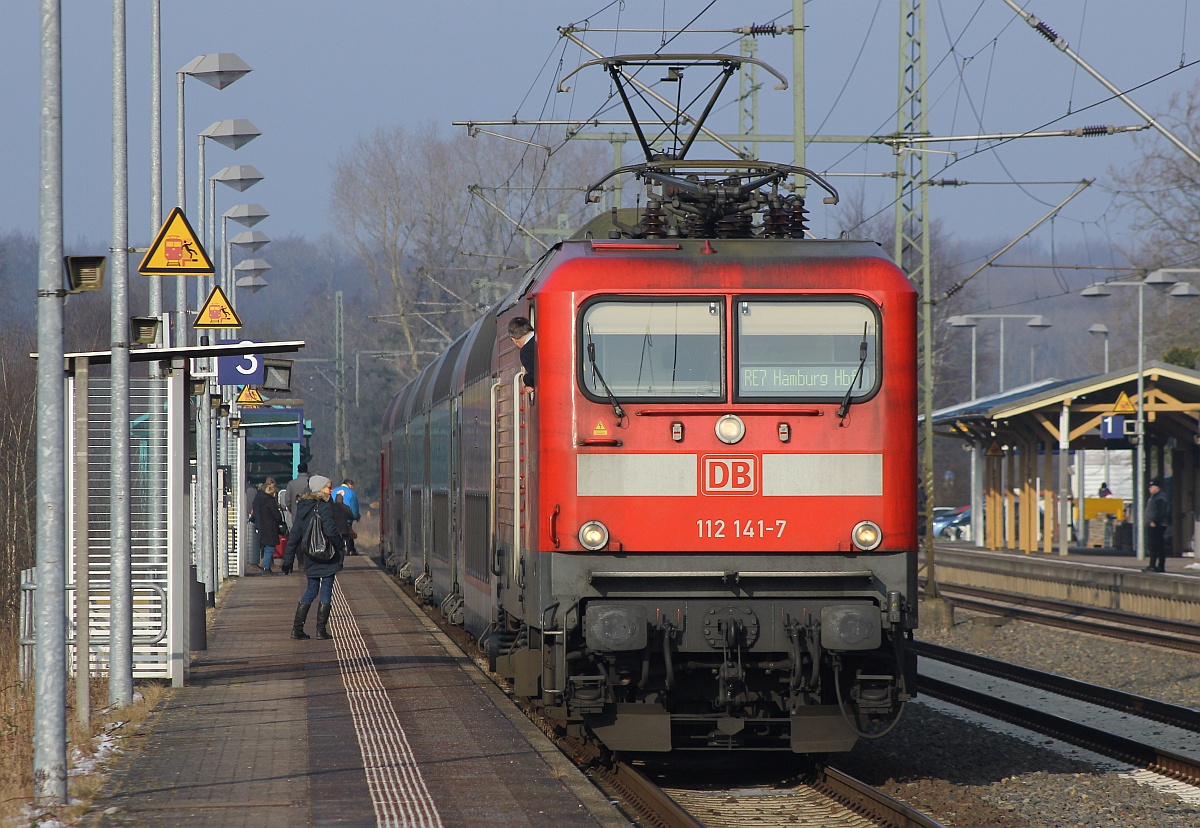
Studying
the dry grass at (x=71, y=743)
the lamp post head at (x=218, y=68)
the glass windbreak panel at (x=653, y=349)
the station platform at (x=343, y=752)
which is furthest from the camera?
the lamp post head at (x=218, y=68)

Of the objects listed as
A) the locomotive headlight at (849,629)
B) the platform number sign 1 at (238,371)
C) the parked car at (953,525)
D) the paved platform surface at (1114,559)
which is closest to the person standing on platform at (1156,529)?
the paved platform surface at (1114,559)

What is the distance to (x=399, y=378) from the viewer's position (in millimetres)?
76562

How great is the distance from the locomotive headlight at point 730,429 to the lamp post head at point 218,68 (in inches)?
463

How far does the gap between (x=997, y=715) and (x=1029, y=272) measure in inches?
5766

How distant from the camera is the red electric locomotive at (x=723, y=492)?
352 inches

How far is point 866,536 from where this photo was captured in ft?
29.7

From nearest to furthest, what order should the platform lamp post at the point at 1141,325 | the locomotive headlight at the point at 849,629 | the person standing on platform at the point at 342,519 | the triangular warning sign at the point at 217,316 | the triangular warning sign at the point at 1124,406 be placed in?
the locomotive headlight at the point at 849,629, the triangular warning sign at the point at 217,316, the person standing on platform at the point at 342,519, the platform lamp post at the point at 1141,325, the triangular warning sign at the point at 1124,406

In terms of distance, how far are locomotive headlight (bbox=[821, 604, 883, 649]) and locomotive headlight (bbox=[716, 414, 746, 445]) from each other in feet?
3.53

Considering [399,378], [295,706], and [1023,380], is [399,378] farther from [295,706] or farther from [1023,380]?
[1023,380]

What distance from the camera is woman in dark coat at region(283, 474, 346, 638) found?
1642cm

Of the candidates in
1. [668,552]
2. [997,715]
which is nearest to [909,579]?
[668,552]

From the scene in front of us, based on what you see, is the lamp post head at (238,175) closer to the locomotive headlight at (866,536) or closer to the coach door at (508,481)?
the coach door at (508,481)

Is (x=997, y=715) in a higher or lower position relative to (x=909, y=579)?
lower

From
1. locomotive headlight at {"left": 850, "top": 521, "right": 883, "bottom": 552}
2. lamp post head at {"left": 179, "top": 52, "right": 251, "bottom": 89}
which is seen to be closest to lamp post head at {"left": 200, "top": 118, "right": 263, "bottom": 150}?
lamp post head at {"left": 179, "top": 52, "right": 251, "bottom": 89}
